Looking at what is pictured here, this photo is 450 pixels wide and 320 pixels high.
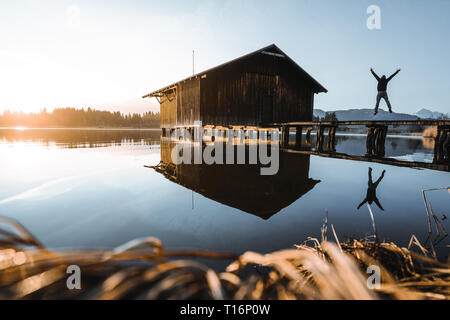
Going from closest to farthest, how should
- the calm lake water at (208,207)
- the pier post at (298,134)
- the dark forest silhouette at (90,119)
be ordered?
the calm lake water at (208,207)
the pier post at (298,134)
the dark forest silhouette at (90,119)

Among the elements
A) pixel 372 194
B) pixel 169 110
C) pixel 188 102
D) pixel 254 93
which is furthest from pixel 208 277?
pixel 169 110

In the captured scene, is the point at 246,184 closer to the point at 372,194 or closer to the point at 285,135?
the point at 372,194

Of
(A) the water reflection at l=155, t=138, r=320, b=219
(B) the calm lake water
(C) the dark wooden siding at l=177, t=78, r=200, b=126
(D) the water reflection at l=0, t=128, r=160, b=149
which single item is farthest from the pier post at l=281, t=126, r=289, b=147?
(D) the water reflection at l=0, t=128, r=160, b=149

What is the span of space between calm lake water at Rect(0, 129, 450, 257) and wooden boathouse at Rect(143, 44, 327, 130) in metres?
10.4

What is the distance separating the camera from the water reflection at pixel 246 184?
442cm

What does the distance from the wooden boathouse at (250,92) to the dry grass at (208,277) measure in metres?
15.2

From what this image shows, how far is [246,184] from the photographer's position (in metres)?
5.89

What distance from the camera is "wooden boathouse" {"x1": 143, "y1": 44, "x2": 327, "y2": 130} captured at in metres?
16.3

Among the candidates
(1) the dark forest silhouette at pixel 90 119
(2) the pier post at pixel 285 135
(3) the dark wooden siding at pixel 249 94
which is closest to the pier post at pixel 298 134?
(2) the pier post at pixel 285 135

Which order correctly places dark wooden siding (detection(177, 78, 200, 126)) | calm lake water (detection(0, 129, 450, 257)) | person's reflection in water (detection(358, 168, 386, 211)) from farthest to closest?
dark wooden siding (detection(177, 78, 200, 126)), person's reflection in water (detection(358, 168, 386, 211)), calm lake water (detection(0, 129, 450, 257))

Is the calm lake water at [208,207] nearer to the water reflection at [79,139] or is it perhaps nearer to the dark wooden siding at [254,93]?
the water reflection at [79,139]

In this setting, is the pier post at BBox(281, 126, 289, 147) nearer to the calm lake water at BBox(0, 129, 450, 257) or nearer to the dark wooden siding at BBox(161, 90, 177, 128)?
the calm lake water at BBox(0, 129, 450, 257)

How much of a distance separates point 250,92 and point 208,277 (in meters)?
17.1
